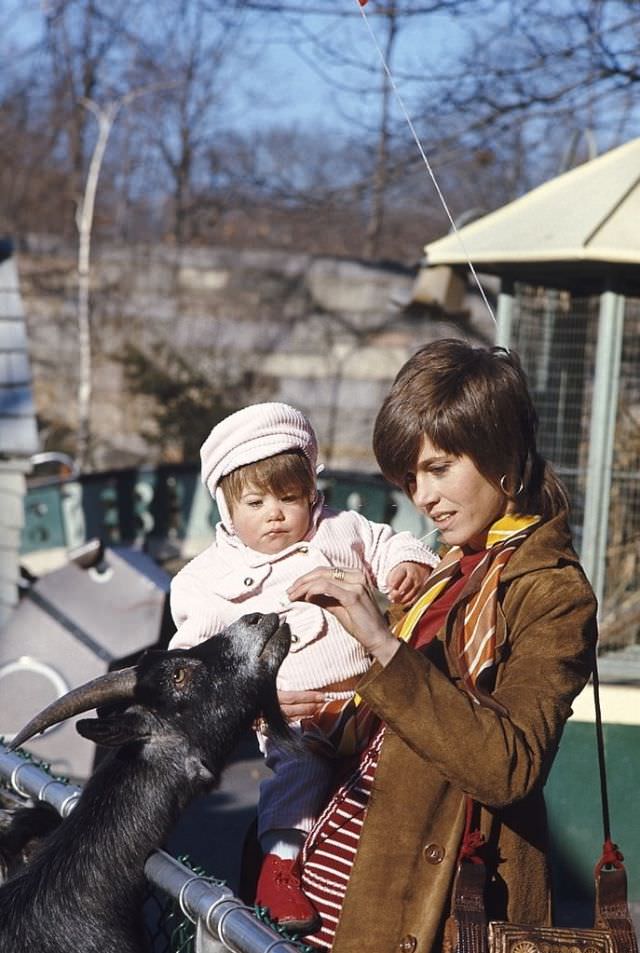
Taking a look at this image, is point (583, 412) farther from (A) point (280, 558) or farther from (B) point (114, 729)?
(B) point (114, 729)

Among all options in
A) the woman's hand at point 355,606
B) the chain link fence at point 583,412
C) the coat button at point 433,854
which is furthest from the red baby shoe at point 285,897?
the chain link fence at point 583,412

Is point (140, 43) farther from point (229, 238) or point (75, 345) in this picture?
point (75, 345)

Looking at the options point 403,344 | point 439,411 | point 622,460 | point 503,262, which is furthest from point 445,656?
point 403,344

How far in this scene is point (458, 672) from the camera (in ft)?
7.05

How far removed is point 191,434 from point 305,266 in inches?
82.5

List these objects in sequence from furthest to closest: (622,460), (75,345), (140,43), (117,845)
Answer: (140,43) < (75,345) < (622,460) < (117,845)

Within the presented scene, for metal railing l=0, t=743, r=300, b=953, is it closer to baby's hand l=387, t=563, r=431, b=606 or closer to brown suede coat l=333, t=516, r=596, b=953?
brown suede coat l=333, t=516, r=596, b=953

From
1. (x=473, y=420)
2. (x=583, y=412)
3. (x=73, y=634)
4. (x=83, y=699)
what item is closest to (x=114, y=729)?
(x=83, y=699)

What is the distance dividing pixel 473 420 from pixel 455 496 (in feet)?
0.46

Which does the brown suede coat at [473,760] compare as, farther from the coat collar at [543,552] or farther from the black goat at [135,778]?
the black goat at [135,778]

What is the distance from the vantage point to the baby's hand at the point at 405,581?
2.71 m

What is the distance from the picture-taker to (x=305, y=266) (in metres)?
13.5

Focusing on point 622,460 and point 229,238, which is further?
point 229,238

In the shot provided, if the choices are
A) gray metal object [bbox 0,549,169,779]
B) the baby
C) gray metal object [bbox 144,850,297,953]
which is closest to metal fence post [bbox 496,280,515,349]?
gray metal object [bbox 0,549,169,779]
